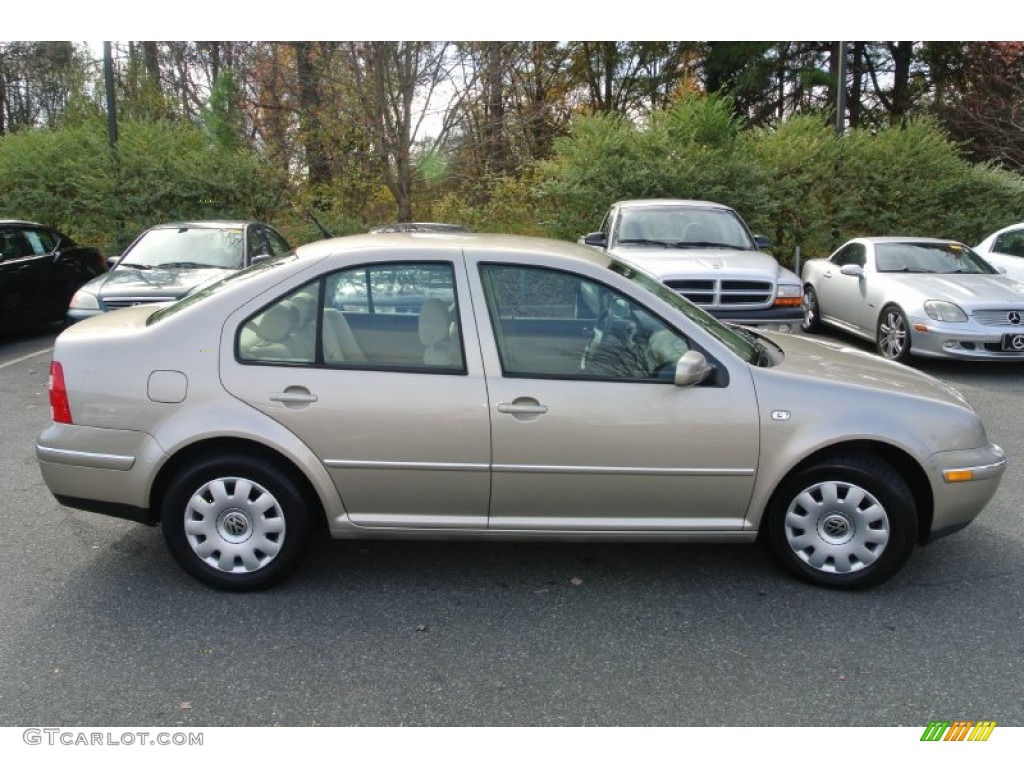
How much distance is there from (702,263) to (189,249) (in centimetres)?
568

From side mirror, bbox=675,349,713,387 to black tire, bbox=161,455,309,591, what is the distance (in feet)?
5.61

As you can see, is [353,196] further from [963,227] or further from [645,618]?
[645,618]

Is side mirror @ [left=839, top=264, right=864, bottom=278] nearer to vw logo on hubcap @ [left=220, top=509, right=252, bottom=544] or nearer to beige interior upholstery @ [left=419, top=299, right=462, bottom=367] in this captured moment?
beige interior upholstery @ [left=419, top=299, right=462, bottom=367]

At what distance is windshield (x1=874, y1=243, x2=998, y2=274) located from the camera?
376 inches

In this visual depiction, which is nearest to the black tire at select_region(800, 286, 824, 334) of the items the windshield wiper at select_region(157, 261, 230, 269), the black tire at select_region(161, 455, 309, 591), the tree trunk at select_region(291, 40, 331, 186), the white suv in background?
the white suv in background

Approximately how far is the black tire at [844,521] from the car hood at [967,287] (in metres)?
5.62

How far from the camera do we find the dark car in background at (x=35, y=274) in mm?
9859

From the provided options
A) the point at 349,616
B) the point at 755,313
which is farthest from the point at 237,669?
the point at 755,313

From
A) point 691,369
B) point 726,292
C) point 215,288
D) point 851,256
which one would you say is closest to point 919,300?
point 851,256

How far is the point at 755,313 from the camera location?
26.2 feet

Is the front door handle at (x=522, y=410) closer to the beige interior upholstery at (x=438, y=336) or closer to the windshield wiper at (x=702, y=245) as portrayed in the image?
the beige interior upholstery at (x=438, y=336)

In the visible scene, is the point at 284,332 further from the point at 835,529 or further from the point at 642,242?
the point at 642,242

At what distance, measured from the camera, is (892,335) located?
891cm

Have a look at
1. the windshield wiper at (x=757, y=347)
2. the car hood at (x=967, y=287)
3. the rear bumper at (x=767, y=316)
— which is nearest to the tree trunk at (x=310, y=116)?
the rear bumper at (x=767, y=316)
